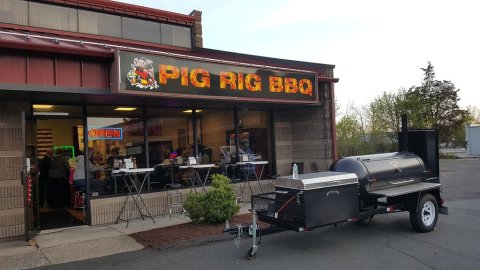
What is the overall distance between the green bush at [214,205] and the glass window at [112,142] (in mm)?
1828

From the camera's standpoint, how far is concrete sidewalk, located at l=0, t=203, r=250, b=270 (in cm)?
651

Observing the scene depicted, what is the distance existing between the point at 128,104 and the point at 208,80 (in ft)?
7.19

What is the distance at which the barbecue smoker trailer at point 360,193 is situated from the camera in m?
6.14

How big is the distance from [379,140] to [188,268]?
24250mm

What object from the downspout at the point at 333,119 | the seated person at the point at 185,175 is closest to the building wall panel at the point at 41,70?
the seated person at the point at 185,175

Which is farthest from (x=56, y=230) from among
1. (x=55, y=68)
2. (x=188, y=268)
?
(x=188, y=268)

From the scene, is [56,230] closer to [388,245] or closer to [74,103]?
[74,103]

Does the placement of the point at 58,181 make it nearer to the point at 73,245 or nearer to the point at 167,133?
the point at 167,133

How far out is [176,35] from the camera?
11773 millimetres

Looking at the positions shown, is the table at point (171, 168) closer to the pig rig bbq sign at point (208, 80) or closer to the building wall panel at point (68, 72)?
the pig rig bbq sign at point (208, 80)

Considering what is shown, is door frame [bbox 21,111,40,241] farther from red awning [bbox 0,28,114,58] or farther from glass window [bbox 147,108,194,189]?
glass window [bbox 147,108,194,189]

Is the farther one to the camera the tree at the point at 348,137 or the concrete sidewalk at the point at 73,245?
the tree at the point at 348,137

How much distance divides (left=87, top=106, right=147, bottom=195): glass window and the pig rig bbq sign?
6.49 ft

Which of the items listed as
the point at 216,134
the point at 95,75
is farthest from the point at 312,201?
the point at 216,134
